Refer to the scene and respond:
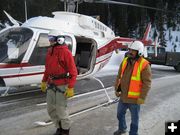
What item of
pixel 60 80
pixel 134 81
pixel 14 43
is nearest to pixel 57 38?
pixel 60 80

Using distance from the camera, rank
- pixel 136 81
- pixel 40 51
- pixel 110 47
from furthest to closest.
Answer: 1. pixel 110 47
2. pixel 40 51
3. pixel 136 81

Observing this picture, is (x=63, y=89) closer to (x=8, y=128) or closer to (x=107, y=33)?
(x=8, y=128)

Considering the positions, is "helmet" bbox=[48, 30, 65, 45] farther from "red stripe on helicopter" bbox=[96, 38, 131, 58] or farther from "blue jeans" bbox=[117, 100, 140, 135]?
"red stripe on helicopter" bbox=[96, 38, 131, 58]

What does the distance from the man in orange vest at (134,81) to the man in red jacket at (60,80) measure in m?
0.91

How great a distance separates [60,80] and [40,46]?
3.78 m

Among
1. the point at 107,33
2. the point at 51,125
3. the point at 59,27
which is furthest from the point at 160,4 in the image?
the point at 51,125

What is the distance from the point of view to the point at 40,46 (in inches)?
415

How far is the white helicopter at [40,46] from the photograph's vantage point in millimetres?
9938

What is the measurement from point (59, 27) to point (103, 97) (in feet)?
8.06

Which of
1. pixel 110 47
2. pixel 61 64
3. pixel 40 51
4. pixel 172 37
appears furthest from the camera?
pixel 172 37

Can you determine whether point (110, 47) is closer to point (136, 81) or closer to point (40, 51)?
point (40, 51)

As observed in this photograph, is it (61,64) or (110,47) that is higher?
(61,64)

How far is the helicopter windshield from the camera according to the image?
991cm

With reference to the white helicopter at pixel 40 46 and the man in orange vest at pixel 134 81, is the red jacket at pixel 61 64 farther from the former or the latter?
the white helicopter at pixel 40 46
